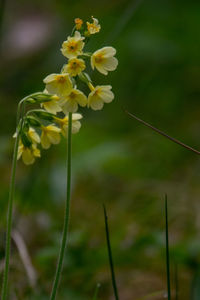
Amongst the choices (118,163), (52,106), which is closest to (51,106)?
(52,106)

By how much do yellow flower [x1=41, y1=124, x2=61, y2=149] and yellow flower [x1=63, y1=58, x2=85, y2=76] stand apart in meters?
0.24

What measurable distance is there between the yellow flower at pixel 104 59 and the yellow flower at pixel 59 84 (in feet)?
0.30

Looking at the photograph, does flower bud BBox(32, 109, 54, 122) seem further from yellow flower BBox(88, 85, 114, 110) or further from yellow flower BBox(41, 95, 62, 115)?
yellow flower BBox(88, 85, 114, 110)

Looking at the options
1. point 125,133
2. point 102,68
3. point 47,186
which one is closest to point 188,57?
point 125,133

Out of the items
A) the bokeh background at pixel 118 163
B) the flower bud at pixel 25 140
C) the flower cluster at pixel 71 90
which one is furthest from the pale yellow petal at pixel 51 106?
the bokeh background at pixel 118 163

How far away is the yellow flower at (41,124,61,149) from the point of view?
1531mm

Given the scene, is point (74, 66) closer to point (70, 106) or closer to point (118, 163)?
point (70, 106)

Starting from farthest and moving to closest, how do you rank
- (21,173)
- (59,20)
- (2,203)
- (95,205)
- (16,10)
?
(16,10)
(59,20)
(21,173)
(95,205)
(2,203)

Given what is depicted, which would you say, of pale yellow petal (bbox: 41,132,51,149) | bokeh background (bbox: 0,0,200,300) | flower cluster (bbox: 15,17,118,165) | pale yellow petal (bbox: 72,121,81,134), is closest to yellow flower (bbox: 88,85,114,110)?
flower cluster (bbox: 15,17,118,165)

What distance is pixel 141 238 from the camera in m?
2.39

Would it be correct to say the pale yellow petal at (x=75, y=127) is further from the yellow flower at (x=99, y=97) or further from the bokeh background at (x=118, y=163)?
the bokeh background at (x=118, y=163)

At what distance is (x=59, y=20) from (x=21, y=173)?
2.36 metres

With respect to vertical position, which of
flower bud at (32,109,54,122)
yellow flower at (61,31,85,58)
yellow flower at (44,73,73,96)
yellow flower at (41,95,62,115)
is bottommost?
flower bud at (32,109,54,122)

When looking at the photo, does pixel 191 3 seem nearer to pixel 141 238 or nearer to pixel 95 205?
pixel 95 205
